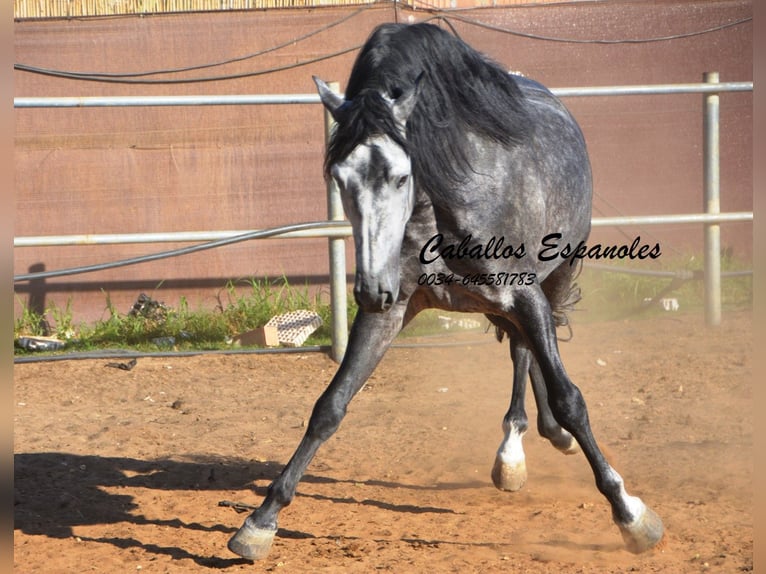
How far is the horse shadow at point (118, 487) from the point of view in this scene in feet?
11.0

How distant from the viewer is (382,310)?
2.68 meters

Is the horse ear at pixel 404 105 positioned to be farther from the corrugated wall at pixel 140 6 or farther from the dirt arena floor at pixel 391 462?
the corrugated wall at pixel 140 6

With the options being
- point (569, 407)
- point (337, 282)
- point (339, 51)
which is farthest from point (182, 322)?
point (569, 407)

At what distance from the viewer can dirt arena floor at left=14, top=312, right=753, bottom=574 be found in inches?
122

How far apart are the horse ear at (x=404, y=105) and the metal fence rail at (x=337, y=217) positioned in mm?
3010

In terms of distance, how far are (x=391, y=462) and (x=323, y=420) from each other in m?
1.19

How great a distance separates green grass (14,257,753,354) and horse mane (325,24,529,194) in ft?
10.7

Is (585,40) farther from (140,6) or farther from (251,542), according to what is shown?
(251,542)

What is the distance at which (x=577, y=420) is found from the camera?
3170mm

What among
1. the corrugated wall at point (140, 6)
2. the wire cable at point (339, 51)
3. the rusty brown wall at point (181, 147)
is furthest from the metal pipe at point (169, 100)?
the corrugated wall at point (140, 6)

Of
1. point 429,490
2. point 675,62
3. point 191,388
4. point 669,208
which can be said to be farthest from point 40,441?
point 675,62

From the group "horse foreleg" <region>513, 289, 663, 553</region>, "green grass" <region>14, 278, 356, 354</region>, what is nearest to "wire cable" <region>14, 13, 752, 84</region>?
"green grass" <region>14, 278, 356, 354</region>

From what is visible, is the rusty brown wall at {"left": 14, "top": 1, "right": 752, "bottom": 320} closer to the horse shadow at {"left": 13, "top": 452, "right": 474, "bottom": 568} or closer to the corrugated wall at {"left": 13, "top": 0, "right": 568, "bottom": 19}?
the corrugated wall at {"left": 13, "top": 0, "right": 568, "bottom": 19}

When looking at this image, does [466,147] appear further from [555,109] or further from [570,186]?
[555,109]
